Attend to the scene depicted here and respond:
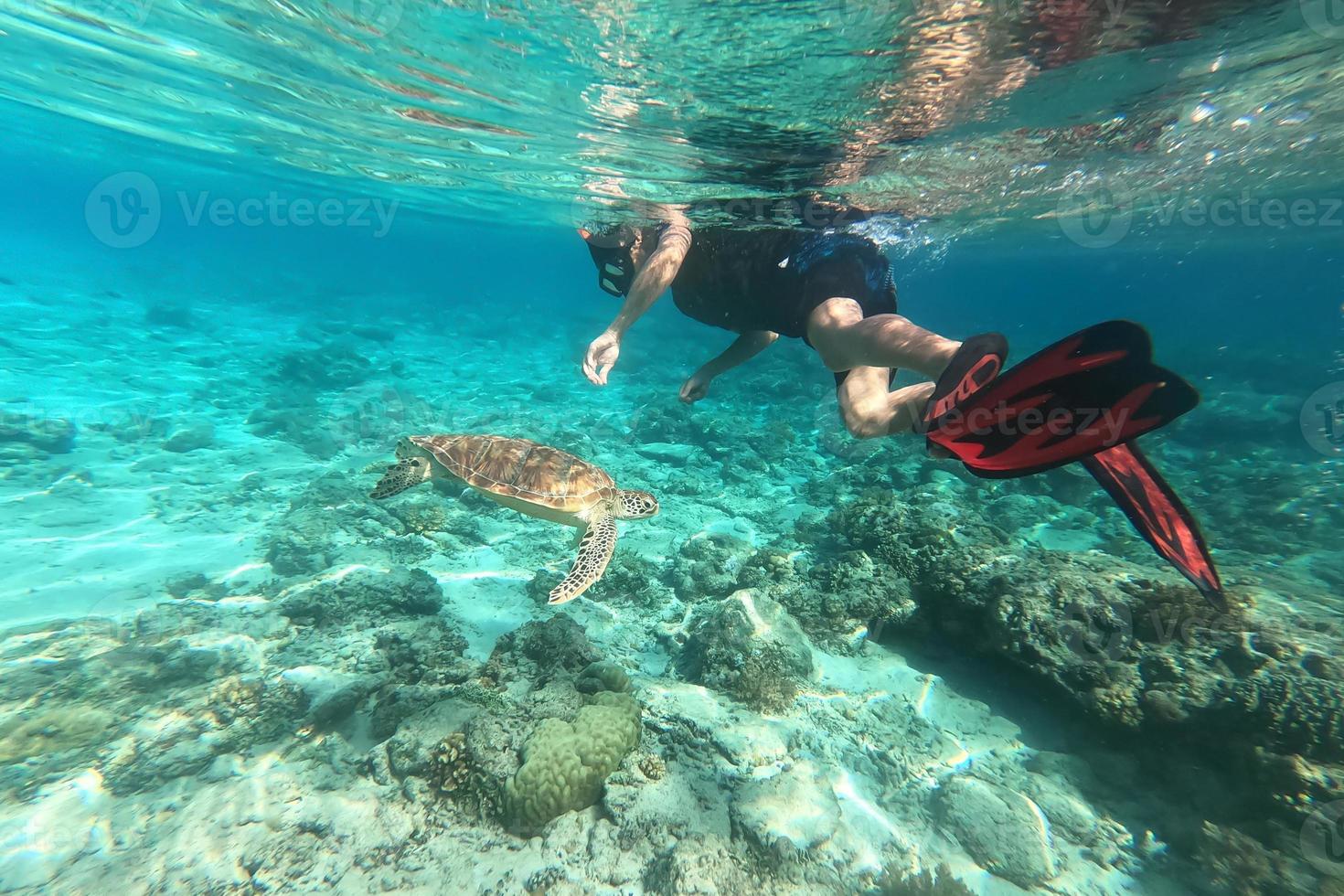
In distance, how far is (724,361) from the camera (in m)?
7.25

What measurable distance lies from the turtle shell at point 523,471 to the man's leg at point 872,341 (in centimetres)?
271

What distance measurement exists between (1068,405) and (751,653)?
136 inches

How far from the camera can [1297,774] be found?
3672mm

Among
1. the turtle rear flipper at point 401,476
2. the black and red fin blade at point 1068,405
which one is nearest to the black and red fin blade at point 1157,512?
the black and red fin blade at point 1068,405

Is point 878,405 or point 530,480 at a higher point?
point 878,405

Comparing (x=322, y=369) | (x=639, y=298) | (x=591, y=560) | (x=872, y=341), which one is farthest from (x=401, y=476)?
(x=322, y=369)

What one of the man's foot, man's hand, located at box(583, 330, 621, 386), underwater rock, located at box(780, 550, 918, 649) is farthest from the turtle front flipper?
the man's foot

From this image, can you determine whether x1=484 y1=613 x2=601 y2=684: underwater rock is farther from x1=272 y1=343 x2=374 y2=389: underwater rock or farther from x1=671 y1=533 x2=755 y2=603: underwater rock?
x1=272 y1=343 x2=374 y2=389: underwater rock

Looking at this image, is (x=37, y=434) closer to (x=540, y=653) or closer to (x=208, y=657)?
(x=208, y=657)

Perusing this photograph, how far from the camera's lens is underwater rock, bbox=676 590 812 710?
473 cm

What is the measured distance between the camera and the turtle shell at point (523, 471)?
5.25 m

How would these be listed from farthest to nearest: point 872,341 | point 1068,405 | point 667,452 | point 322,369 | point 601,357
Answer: point 322,369 < point 667,452 < point 601,357 < point 872,341 < point 1068,405

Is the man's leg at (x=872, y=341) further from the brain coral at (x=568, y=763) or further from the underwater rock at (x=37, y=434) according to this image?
the underwater rock at (x=37, y=434)

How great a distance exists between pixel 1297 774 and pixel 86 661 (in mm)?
10039
